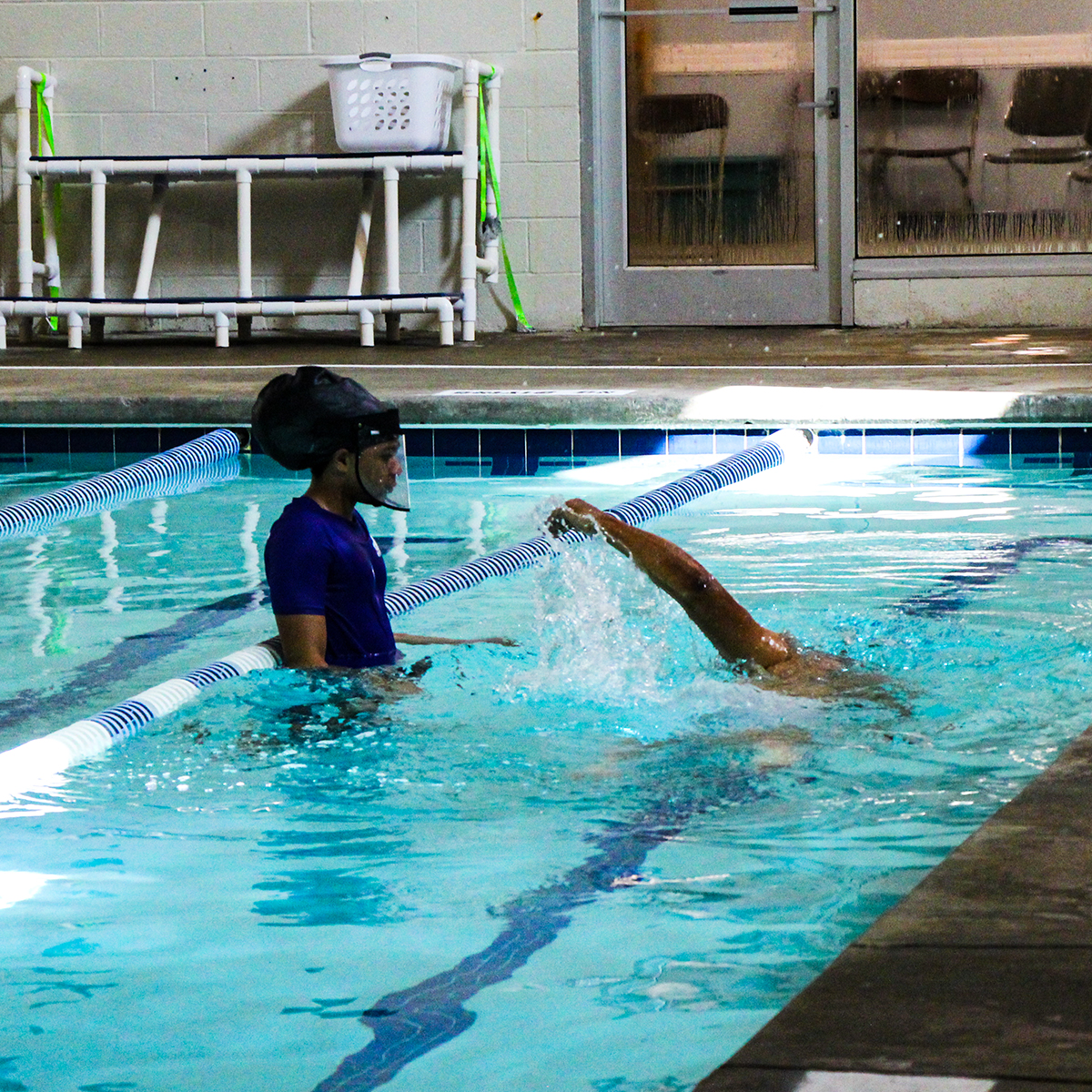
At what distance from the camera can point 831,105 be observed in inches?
399

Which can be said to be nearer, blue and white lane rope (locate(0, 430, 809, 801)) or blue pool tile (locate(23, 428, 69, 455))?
blue and white lane rope (locate(0, 430, 809, 801))

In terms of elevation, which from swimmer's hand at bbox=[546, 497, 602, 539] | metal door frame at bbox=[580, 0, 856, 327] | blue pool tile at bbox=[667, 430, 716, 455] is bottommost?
blue pool tile at bbox=[667, 430, 716, 455]

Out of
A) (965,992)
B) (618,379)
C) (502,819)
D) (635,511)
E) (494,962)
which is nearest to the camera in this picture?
(965,992)

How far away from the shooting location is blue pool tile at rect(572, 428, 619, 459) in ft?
22.6

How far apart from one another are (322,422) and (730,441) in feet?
12.4

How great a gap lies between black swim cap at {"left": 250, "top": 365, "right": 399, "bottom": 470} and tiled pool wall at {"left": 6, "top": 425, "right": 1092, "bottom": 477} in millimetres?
Answer: 3490

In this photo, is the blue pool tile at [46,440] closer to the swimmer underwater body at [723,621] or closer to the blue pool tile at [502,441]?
the blue pool tile at [502,441]

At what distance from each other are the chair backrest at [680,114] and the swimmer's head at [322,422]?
7342 mm

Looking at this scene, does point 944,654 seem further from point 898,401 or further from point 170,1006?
point 898,401

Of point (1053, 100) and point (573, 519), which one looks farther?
point (1053, 100)

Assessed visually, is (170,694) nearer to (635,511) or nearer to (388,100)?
(635,511)

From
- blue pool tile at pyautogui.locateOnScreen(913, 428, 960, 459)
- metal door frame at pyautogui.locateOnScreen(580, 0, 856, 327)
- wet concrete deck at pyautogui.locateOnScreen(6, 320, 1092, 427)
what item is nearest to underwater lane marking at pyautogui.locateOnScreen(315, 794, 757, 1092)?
wet concrete deck at pyautogui.locateOnScreen(6, 320, 1092, 427)

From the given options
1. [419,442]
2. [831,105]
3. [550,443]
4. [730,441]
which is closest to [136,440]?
[419,442]

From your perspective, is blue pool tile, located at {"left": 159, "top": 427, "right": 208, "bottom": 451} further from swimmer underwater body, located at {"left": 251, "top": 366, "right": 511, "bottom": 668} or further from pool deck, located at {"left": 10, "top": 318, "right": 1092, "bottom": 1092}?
swimmer underwater body, located at {"left": 251, "top": 366, "right": 511, "bottom": 668}
